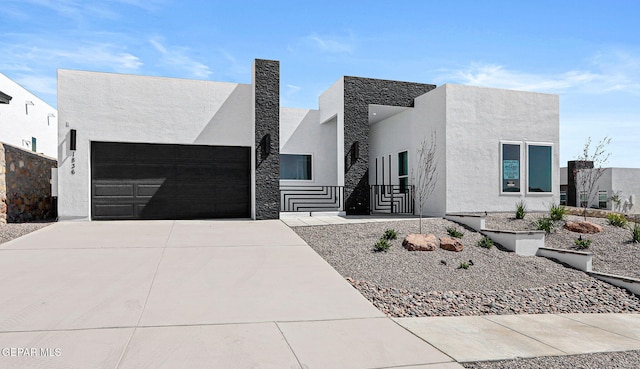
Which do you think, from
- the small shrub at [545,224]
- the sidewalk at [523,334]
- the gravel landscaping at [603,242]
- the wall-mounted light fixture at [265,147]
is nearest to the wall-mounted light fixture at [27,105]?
the wall-mounted light fixture at [265,147]

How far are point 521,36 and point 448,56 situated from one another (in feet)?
6.03

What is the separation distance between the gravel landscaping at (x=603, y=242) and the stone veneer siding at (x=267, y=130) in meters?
6.47

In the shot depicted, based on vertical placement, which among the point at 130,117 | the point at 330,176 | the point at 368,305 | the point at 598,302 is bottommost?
the point at 598,302

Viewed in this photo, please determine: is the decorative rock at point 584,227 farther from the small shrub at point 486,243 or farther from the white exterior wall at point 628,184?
the white exterior wall at point 628,184

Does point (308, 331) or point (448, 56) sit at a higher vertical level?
point (448, 56)

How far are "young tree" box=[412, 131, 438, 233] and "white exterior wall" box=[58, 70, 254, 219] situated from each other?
19.1 feet

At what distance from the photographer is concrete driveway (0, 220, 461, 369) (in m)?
3.67

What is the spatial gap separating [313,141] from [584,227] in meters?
9.74

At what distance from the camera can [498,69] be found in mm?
13500

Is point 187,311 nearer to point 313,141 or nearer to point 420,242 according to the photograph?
point 420,242

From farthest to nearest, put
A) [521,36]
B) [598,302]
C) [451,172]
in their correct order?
[451,172], [521,36], [598,302]

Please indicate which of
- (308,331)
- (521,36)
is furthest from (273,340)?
(521,36)

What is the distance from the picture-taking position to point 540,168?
1360 centimetres

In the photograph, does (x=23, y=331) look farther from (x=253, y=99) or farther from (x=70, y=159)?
(x=253, y=99)
